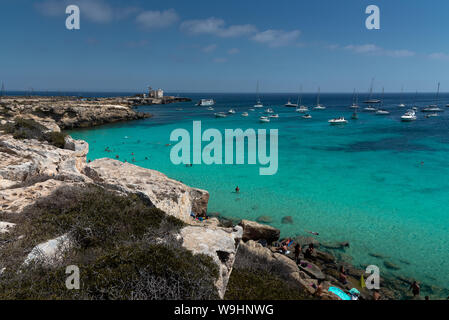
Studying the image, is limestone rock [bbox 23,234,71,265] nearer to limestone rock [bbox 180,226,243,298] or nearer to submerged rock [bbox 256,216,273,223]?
limestone rock [bbox 180,226,243,298]

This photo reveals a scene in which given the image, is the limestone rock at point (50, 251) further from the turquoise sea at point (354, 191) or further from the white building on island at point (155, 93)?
the white building on island at point (155, 93)

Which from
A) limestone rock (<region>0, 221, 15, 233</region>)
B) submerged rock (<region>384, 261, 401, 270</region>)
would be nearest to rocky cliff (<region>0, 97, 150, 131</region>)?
limestone rock (<region>0, 221, 15, 233</region>)

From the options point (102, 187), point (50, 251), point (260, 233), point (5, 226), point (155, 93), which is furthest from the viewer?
point (155, 93)

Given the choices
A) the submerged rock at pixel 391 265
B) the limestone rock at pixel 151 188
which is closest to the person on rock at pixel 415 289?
the submerged rock at pixel 391 265

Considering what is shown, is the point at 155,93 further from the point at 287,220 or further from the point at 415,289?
the point at 415,289

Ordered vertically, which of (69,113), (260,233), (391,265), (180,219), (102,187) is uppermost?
(69,113)

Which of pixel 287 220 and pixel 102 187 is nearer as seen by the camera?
pixel 102 187

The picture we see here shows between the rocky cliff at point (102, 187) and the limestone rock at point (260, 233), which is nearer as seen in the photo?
the rocky cliff at point (102, 187)

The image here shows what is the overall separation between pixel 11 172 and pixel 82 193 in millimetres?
4312

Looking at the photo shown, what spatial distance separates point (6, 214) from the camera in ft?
20.5

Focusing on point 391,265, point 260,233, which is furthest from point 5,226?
point 391,265

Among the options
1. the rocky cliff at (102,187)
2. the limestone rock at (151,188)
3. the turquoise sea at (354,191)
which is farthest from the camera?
the turquoise sea at (354,191)

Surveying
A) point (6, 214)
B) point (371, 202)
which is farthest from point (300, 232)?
point (6, 214)
